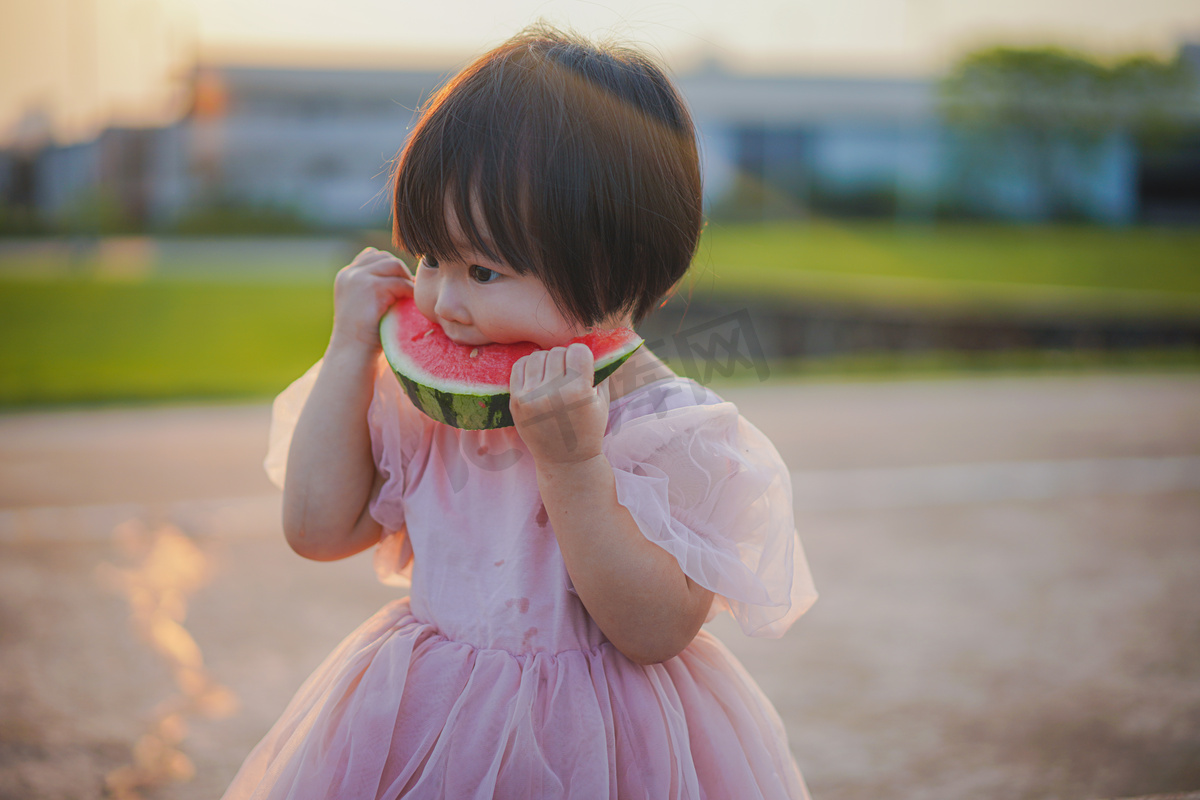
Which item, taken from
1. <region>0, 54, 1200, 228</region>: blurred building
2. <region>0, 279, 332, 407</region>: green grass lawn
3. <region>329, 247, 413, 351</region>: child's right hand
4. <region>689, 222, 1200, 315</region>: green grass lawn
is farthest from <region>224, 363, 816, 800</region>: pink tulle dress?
<region>0, 54, 1200, 228</region>: blurred building

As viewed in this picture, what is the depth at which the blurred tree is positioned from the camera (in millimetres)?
→ 35156

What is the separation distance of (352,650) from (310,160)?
45071mm

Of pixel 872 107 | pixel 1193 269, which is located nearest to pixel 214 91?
pixel 872 107

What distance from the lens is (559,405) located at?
3.83 feet

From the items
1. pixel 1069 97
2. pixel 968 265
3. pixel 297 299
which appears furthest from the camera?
pixel 1069 97

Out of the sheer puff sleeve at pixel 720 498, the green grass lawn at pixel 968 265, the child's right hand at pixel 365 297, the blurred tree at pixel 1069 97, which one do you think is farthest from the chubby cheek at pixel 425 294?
the blurred tree at pixel 1069 97

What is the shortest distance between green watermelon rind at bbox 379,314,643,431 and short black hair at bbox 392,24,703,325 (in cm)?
7

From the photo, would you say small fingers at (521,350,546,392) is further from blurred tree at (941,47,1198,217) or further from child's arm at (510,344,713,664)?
blurred tree at (941,47,1198,217)

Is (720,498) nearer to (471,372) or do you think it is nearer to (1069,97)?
(471,372)

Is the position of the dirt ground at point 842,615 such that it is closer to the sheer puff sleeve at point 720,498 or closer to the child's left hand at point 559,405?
the sheer puff sleeve at point 720,498

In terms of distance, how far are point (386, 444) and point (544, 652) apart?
15.6 inches

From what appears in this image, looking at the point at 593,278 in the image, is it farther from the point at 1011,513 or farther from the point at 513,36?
the point at 1011,513

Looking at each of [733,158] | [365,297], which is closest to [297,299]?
[365,297]

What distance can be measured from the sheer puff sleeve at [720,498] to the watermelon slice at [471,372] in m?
0.11
